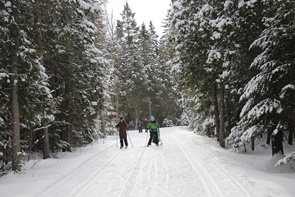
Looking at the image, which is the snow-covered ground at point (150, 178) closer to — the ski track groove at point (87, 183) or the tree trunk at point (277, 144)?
the ski track groove at point (87, 183)

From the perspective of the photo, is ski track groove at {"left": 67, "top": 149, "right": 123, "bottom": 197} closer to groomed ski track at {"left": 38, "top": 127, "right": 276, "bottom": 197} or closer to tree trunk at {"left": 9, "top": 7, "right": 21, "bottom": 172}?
groomed ski track at {"left": 38, "top": 127, "right": 276, "bottom": 197}

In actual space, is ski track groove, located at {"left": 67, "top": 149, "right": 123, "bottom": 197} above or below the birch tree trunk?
below

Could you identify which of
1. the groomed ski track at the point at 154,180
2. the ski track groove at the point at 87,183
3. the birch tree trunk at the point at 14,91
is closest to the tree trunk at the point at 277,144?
the groomed ski track at the point at 154,180

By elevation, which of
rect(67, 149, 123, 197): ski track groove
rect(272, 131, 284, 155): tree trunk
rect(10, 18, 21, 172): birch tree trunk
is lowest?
rect(67, 149, 123, 197): ski track groove

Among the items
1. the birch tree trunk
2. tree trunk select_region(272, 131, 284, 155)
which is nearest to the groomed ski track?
the birch tree trunk

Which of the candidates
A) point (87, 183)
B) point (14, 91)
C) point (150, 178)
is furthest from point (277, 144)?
point (14, 91)

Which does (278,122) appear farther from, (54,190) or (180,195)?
(54,190)

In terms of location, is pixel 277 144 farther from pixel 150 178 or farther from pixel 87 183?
pixel 87 183

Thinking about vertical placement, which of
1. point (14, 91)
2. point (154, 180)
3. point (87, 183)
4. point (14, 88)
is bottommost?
point (87, 183)

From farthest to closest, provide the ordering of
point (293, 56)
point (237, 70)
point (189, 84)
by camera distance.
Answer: point (189, 84)
point (237, 70)
point (293, 56)

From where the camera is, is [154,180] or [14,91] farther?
[14,91]

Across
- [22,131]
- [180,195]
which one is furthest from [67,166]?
[180,195]

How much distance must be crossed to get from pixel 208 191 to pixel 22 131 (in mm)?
10680

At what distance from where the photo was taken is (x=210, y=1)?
1221cm
